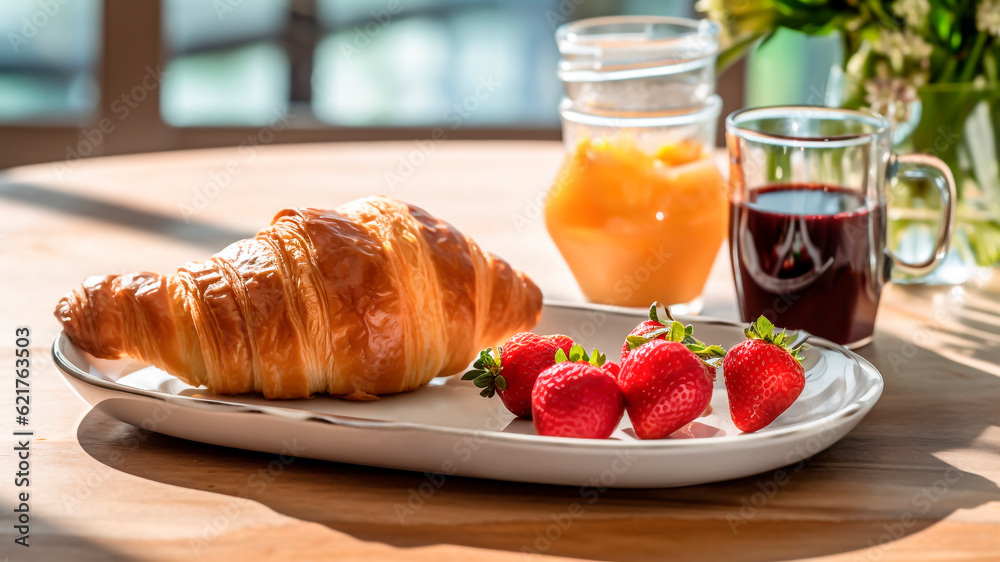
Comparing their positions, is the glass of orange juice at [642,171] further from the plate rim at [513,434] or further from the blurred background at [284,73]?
the blurred background at [284,73]

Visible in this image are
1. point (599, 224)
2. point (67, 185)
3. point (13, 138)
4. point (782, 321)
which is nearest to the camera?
point (782, 321)

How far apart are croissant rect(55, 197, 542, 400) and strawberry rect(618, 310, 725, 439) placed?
0.22m

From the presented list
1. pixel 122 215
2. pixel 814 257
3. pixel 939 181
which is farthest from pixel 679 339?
pixel 122 215

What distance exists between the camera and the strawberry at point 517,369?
836 mm

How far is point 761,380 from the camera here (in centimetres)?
80

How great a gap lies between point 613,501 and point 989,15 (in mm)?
832

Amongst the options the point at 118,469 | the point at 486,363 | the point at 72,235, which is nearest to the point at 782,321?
the point at 486,363

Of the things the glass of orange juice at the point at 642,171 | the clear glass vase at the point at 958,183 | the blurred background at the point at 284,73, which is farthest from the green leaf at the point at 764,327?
the blurred background at the point at 284,73

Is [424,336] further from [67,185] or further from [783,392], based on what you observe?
[67,185]

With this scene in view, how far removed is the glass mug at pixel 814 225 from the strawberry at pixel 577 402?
363 mm

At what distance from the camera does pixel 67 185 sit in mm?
1729

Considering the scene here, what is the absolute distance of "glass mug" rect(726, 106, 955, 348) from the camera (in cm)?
104

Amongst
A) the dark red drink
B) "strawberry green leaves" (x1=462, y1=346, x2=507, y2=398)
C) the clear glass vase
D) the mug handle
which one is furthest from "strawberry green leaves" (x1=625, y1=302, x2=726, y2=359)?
the clear glass vase

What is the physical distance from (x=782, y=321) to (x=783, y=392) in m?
0.28
